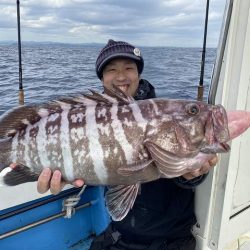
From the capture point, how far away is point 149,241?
84.8 inches

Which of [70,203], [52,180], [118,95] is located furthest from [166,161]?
[70,203]

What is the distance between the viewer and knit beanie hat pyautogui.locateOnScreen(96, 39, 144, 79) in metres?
2.42

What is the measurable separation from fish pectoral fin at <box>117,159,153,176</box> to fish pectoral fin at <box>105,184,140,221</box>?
160 mm

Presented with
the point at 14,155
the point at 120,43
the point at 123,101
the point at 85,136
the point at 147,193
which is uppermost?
the point at 120,43

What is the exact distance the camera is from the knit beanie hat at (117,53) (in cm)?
242

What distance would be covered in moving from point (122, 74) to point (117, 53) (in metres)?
0.15

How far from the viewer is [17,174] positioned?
1741 mm

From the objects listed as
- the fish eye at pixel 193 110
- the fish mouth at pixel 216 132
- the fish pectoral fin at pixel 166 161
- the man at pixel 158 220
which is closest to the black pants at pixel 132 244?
the man at pixel 158 220

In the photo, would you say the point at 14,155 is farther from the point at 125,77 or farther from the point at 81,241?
the point at 81,241

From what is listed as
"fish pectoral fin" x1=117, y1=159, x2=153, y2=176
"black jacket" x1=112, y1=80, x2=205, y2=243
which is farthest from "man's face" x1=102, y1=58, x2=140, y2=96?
"fish pectoral fin" x1=117, y1=159, x2=153, y2=176

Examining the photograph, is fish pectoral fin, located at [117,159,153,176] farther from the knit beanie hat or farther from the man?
the knit beanie hat

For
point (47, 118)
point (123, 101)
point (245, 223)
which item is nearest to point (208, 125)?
point (123, 101)

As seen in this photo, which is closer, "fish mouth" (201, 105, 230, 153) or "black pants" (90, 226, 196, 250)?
"fish mouth" (201, 105, 230, 153)

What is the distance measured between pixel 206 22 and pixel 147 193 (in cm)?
246
